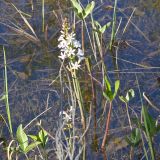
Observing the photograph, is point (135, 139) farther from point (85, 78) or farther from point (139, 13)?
point (139, 13)

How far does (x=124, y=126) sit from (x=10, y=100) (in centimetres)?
72

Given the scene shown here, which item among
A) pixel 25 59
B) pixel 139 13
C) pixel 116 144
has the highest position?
pixel 139 13

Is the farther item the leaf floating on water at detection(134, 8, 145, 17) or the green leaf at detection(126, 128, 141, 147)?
the leaf floating on water at detection(134, 8, 145, 17)

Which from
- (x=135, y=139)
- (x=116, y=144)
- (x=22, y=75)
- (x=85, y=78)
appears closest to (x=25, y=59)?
(x=22, y=75)

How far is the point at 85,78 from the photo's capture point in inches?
129

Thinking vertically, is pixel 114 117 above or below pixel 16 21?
below

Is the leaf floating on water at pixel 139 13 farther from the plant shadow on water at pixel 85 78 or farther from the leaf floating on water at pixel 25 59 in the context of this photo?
the leaf floating on water at pixel 25 59

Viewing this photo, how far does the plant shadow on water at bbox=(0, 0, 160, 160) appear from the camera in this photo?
8.87 ft

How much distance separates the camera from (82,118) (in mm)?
2742

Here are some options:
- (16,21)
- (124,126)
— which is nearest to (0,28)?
(16,21)

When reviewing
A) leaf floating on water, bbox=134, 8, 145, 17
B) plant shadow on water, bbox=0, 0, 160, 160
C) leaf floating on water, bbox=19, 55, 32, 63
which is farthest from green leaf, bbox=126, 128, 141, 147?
leaf floating on water, bbox=134, 8, 145, 17

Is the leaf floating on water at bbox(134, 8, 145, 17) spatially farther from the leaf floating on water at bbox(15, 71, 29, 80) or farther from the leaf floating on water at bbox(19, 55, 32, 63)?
the leaf floating on water at bbox(15, 71, 29, 80)

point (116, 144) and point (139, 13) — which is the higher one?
point (139, 13)

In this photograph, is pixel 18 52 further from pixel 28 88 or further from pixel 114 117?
pixel 114 117
